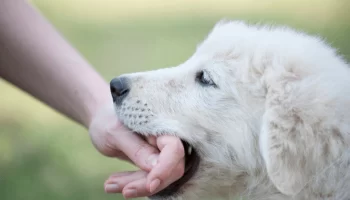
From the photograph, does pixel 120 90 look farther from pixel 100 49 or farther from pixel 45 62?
pixel 100 49

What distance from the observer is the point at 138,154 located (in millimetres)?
3229

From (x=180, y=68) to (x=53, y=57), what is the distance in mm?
704

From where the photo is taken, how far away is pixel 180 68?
3588mm

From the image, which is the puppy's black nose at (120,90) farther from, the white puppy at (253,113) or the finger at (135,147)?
the finger at (135,147)

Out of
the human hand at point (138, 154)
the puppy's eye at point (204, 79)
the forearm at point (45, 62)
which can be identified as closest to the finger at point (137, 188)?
the human hand at point (138, 154)

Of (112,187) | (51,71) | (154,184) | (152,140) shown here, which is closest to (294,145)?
(154,184)

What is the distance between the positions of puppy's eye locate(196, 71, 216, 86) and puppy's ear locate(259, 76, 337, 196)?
503 mm

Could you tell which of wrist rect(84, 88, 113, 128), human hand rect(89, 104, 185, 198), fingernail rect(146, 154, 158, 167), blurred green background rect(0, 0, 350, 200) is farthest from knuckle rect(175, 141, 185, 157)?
blurred green background rect(0, 0, 350, 200)

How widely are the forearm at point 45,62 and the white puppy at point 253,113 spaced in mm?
367

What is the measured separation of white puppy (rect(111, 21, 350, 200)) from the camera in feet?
9.70

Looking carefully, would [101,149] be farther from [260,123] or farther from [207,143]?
[260,123]

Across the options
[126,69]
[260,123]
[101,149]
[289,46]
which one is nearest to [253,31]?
[289,46]

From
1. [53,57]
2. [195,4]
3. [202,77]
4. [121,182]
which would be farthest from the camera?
[195,4]

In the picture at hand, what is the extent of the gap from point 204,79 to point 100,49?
6.66m
